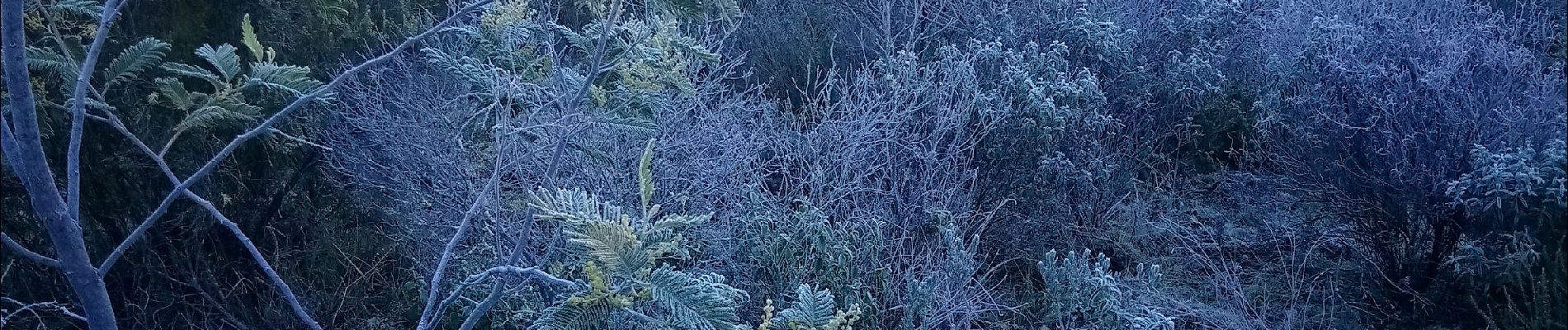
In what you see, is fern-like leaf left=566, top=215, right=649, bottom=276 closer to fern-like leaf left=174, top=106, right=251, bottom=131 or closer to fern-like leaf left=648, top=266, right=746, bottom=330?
fern-like leaf left=648, top=266, right=746, bottom=330

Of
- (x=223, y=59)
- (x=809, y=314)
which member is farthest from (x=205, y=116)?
(x=809, y=314)

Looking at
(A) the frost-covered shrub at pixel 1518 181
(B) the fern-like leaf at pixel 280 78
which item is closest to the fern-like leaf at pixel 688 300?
(B) the fern-like leaf at pixel 280 78

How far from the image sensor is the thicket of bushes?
2.45 m

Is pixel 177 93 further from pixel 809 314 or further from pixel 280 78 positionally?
pixel 809 314

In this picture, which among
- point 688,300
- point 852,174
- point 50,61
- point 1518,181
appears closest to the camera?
point 688,300

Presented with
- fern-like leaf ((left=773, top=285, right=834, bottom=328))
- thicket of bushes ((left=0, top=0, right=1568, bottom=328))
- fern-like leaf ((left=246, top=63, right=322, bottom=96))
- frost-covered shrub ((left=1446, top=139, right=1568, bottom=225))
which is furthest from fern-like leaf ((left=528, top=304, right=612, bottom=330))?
frost-covered shrub ((left=1446, top=139, right=1568, bottom=225))

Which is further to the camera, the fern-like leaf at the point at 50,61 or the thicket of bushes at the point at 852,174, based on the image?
the thicket of bushes at the point at 852,174

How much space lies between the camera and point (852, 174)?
340cm

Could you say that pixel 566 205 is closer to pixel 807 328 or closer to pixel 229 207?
pixel 807 328

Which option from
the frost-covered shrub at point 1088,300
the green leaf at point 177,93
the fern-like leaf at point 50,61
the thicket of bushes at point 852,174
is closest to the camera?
the fern-like leaf at point 50,61

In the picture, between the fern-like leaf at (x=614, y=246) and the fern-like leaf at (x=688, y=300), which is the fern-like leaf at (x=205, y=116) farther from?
the fern-like leaf at (x=688, y=300)

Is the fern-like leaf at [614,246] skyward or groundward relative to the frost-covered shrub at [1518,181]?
skyward

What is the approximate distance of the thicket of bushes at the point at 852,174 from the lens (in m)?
2.45

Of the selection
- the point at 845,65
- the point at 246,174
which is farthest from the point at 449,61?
the point at 845,65
